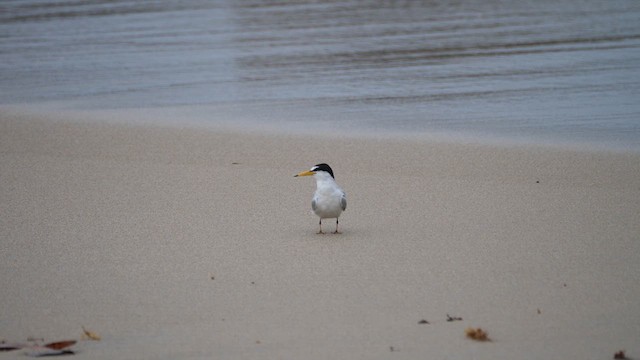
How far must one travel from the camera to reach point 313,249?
6719 mm

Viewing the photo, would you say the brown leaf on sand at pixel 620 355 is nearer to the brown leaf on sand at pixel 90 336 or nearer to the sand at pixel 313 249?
the sand at pixel 313 249

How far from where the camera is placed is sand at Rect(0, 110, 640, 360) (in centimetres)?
504

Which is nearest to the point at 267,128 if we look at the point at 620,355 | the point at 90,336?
the point at 90,336

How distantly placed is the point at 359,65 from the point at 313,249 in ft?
26.0

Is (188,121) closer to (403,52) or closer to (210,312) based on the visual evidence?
(403,52)

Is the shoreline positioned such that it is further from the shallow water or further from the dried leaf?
the dried leaf

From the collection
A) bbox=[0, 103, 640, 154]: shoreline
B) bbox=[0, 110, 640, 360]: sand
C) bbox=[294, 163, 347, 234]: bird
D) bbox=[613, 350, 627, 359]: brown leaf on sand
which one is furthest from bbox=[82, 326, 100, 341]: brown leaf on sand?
bbox=[0, 103, 640, 154]: shoreline

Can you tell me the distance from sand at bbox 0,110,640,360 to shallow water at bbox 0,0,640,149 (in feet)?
4.60

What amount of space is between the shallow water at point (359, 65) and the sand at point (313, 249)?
1403 millimetres

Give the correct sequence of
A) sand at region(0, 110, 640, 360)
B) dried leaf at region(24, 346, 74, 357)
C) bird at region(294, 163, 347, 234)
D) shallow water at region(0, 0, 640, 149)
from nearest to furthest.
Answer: dried leaf at region(24, 346, 74, 357) → sand at region(0, 110, 640, 360) → bird at region(294, 163, 347, 234) → shallow water at region(0, 0, 640, 149)

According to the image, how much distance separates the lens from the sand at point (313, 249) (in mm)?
5043

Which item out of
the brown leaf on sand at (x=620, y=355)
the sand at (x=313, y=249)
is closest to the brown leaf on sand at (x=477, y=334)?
the sand at (x=313, y=249)

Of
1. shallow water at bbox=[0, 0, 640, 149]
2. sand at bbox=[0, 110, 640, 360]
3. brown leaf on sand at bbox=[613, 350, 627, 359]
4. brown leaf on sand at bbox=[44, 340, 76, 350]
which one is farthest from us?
shallow water at bbox=[0, 0, 640, 149]

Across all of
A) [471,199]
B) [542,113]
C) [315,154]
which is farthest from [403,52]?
[471,199]
